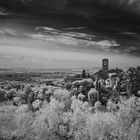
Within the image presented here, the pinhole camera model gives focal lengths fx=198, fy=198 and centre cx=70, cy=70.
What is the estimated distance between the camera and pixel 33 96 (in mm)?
51219


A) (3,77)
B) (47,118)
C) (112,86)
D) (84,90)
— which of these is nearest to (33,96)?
(84,90)

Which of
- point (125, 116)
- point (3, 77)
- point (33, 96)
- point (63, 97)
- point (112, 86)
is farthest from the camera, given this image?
point (3, 77)

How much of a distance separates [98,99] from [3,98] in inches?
973

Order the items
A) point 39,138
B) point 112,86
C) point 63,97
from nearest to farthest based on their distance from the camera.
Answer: point 39,138
point 63,97
point 112,86

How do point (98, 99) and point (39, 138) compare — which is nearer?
point (39, 138)

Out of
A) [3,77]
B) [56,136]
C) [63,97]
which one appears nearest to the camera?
[56,136]

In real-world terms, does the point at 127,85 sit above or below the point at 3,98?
above

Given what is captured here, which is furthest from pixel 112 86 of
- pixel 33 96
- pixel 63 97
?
pixel 33 96

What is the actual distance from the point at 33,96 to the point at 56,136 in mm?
29806

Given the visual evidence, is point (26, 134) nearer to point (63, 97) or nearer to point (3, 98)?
point (63, 97)

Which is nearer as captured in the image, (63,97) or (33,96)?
(63,97)

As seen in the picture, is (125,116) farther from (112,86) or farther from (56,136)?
(112,86)

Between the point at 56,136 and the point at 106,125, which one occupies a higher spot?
the point at 106,125

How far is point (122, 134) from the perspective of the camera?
759 inches
